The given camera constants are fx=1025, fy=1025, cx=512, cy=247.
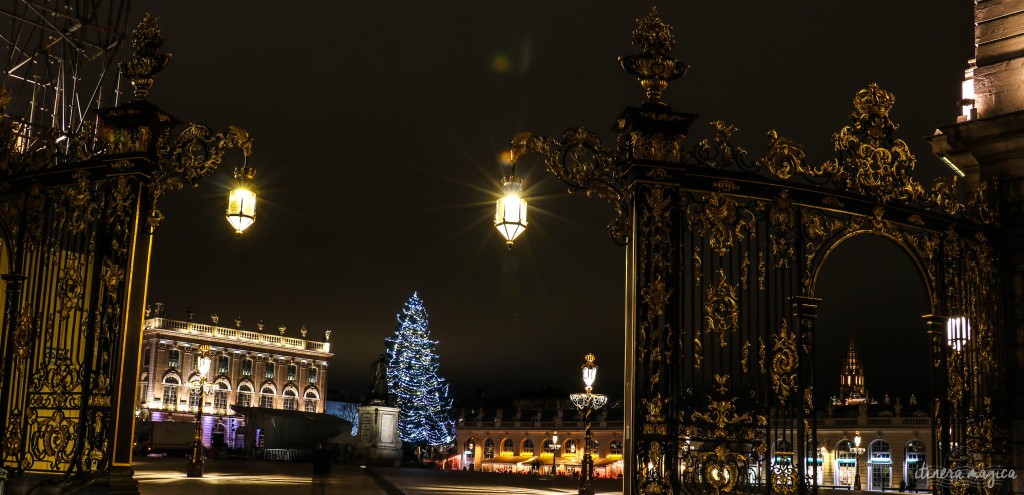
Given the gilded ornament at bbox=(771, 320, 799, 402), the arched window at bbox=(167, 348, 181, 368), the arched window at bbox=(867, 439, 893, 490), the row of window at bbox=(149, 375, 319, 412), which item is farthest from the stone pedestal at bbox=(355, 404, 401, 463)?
the arched window at bbox=(167, 348, 181, 368)

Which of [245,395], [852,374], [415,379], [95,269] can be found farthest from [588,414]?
[245,395]

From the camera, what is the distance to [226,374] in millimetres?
83562

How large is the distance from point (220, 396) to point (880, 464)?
50.9 m

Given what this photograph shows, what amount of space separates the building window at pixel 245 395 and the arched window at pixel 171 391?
7.26 meters

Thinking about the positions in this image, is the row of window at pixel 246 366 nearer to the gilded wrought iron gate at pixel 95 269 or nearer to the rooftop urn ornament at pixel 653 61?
the gilded wrought iron gate at pixel 95 269

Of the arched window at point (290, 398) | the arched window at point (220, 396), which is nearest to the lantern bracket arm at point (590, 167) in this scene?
the arched window at point (220, 396)

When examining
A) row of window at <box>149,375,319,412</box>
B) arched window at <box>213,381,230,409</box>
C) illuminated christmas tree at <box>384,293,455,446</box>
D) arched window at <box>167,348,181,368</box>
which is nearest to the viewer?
illuminated christmas tree at <box>384,293,455,446</box>

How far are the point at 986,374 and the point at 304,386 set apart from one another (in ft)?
276

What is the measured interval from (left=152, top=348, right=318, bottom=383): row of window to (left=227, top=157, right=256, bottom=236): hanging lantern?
229ft

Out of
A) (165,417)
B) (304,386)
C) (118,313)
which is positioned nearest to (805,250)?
(118,313)

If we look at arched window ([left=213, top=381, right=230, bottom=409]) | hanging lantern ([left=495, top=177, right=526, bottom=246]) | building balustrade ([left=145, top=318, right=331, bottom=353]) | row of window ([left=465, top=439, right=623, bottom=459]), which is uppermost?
building balustrade ([left=145, top=318, right=331, bottom=353])

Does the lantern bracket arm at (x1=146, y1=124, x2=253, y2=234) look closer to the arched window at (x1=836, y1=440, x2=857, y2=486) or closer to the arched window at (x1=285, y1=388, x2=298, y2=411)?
the arched window at (x1=836, y1=440, x2=857, y2=486)

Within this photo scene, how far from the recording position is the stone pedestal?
1692 inches

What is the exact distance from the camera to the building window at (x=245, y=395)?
85.6 metres
